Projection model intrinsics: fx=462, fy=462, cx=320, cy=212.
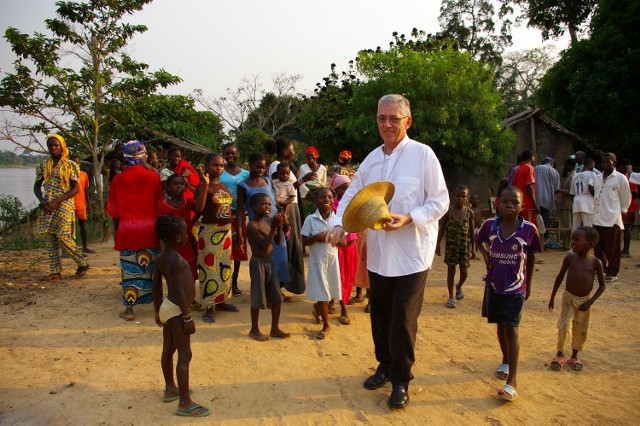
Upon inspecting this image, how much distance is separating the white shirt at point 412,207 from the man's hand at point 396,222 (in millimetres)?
84

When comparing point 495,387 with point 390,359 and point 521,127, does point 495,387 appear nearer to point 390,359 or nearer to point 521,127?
point 390,359

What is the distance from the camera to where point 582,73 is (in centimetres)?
1379

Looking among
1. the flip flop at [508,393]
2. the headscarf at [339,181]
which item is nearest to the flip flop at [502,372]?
the flip flop at [508,393]

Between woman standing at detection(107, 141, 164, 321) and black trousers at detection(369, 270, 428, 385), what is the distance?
2805mm

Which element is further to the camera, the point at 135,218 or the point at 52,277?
the point at 52,277

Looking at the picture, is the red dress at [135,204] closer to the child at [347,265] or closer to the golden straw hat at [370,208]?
the child at [347,265]

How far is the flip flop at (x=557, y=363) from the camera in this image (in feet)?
13.0

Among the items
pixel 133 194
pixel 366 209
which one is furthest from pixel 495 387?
pixel 133 194

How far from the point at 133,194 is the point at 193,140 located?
14770mm

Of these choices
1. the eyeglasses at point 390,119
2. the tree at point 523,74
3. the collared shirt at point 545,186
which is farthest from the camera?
the tree at point 523,74

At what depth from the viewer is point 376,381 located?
143 inches

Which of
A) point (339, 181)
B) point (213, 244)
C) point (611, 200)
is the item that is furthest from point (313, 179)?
point (611, 200)

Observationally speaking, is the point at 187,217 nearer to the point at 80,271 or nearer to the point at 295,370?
the point at 295,370

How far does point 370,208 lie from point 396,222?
8.0 inches
